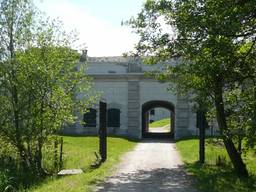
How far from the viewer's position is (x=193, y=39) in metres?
15.6

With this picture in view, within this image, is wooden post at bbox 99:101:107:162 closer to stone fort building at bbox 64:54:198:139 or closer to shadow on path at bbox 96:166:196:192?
shadow on path at bbox 96:166:196:192

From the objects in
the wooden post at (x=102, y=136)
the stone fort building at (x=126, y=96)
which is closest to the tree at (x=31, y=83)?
the wooden post at (x=102, y=136)

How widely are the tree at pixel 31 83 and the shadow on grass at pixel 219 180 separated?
19.2 feet

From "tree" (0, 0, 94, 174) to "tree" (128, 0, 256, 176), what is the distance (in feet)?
11.4

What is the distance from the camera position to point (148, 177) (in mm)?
17422

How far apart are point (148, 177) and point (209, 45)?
6.06 meters

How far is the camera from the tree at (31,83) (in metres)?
20.2

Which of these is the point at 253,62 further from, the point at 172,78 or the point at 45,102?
the point at 45,102

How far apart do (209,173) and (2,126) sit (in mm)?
8568

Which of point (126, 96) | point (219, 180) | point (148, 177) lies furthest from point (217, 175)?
point (126, 96)

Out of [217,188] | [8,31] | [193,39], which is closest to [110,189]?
[217,188]

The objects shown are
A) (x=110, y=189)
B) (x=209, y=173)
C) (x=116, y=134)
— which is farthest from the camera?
(x=116, y=134)

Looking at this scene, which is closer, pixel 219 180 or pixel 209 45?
pixel 209 45

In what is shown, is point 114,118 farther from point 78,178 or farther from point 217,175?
point 78,178
